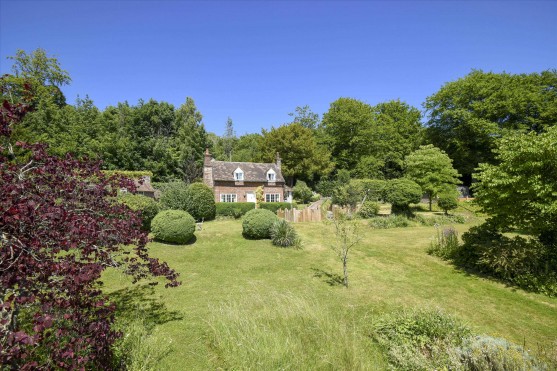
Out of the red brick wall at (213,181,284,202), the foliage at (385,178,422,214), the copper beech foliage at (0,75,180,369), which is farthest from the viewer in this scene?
the red brick wall at (213,181,284,202)

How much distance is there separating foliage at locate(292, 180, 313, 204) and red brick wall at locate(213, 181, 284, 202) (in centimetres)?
390

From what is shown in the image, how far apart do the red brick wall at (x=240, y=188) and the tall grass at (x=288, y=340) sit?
27.3m

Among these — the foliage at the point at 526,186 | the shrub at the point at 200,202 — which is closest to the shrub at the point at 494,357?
the foliage at the point at 526,186

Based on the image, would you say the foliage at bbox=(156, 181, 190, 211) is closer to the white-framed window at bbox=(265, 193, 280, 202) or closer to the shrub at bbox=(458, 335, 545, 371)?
the white-framed window at bbox=(265, 193, 280, 202)

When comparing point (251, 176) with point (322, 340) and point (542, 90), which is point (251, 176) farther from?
point (542, 90)

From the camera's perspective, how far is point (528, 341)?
23.4ft

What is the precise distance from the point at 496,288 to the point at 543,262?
2289mm

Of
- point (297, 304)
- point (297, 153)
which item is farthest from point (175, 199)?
point (297, 153)

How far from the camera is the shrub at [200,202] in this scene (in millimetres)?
23400

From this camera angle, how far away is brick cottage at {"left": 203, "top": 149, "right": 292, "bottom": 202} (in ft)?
115

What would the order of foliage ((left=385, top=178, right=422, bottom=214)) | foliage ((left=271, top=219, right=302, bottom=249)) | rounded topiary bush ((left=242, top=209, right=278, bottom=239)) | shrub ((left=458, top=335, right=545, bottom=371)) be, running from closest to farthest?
shrub ((left=458, top=335, right=545, bottom=371)) < foliage ((left=271, top=219, right=302, bottom=249)) < rounded topiary bush ((left=242, top=209, right=278, bottom=239)) < foliage ((left=385, top=178, right=422, bottom=214))

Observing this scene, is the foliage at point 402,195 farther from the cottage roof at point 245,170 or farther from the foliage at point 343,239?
the cottage roof at point 245,170

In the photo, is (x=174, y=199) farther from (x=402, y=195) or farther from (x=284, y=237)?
(x=402, y=195)

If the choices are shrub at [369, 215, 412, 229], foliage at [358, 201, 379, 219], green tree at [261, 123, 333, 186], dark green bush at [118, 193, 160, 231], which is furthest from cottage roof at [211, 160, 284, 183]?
shrub at [369, 215, 412, 229]
